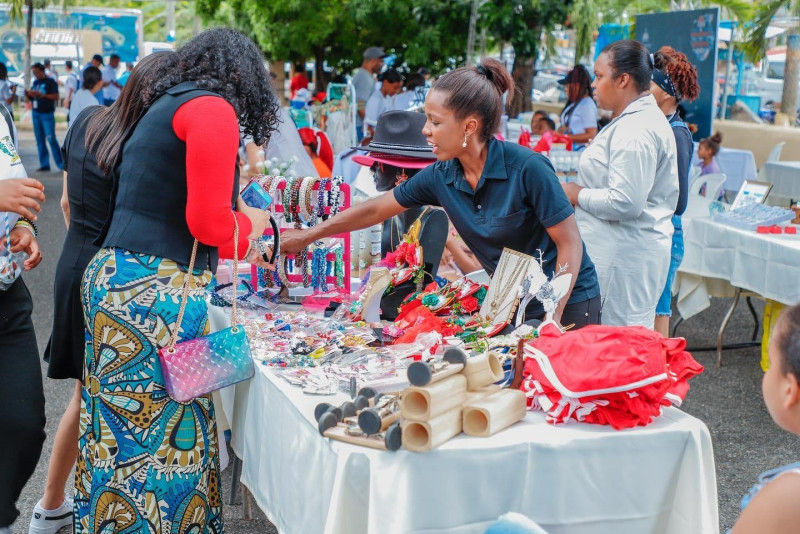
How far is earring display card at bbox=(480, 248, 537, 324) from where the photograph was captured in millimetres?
2430

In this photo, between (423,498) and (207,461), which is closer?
(423,498)

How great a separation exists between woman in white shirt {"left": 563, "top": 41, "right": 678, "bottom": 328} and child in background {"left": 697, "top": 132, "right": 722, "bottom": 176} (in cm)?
565

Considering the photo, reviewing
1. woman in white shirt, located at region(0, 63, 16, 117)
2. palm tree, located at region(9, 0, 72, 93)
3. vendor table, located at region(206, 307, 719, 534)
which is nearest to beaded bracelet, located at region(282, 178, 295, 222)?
vendor table, located at region(206, 307, 719, 534)

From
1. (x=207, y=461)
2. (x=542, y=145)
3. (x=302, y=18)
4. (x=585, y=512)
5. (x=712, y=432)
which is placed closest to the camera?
(x=585, y=512)

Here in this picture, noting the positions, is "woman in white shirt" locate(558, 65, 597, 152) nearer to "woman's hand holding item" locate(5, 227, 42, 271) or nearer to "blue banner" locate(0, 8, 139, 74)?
"woman's hand holding item" locate(5, 227, 42, 271)

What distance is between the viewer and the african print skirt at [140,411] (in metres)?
2.32

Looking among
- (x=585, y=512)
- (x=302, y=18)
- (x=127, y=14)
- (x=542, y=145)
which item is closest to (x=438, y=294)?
(x=585, y=512)

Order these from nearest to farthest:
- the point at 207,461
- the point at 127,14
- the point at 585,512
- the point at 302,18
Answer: the point at 585,512, the point at 207,461, the point at 302,18, the point at 127,14

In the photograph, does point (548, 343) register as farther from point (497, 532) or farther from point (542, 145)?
point (542, 145)

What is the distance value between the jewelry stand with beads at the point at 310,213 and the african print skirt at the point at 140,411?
83 centimetres

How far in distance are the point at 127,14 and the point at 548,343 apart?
31.7m

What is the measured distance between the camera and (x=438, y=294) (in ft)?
9.18

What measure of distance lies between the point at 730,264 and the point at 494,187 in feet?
10.2

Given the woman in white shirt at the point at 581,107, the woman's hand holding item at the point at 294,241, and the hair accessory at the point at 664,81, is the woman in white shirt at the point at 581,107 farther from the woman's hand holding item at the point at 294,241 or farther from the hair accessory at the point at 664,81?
the woman's hand holding item at the point at 294,241
